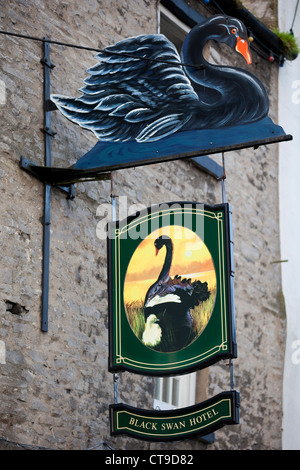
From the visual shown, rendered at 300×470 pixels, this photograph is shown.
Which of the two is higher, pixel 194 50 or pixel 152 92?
pixel 194 50

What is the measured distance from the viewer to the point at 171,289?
8125 mm

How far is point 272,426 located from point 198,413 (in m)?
4.81

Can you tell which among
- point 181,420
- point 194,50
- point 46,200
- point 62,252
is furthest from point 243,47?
point 181,420

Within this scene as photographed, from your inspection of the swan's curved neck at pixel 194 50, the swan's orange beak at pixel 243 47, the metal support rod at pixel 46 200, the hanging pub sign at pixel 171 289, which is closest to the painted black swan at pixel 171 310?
the hanging pub sign at pixel 171 289

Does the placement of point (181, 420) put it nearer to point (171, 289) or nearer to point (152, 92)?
point (171, 289)

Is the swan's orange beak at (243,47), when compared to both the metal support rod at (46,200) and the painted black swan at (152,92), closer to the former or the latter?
the painted black swan at (152,92)

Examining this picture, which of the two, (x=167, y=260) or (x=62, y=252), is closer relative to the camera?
(x=167, y=260)

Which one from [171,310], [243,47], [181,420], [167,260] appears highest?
[243,47]

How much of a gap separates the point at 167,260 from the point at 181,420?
130 cm

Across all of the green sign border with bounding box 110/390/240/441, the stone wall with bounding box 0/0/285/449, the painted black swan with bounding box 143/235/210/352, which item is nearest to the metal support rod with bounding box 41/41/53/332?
the stone wall with bounding box 0/0/285/449

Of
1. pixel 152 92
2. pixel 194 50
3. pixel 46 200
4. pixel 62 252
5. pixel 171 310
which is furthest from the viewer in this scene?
pixel 62 252

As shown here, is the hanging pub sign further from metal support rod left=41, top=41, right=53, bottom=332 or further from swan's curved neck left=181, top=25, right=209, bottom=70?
swan's curved neck left=181, top=25, right=209, bottom=70

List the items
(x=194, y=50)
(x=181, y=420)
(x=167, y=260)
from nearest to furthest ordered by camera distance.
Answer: (x=181, y=420), (x=167, y=260), (x=194, y=50)

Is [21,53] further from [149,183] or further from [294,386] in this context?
[294,386]
